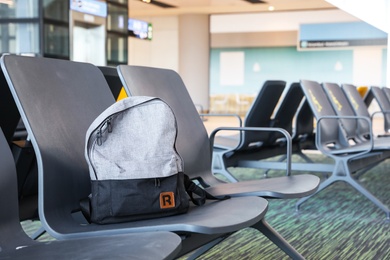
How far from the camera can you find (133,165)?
61.2 inches

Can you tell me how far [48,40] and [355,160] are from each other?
7.31m

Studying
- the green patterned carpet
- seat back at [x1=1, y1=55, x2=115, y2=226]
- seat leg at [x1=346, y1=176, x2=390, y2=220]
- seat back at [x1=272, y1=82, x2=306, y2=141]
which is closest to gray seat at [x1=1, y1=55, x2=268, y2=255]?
seat back at [x1=1, y1=55, x2=115, y2=226]

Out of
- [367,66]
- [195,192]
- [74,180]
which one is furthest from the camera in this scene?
[367,66]

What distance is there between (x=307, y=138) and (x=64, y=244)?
3720mm

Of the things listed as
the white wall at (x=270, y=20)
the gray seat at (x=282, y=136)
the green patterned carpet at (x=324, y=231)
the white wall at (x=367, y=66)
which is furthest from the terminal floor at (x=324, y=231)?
the white wall at (x=270, y=20)

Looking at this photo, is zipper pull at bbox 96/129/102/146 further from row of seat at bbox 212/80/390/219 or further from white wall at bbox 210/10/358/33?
white wall at bbox 210/10/358/33

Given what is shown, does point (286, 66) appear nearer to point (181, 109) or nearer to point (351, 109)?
point (351, 109)

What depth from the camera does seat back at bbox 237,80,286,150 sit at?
3752 mm

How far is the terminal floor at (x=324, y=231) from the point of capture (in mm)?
2660

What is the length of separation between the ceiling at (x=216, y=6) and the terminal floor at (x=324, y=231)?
38.8ft

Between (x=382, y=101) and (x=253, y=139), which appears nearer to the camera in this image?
Answer: (x=253, y=139)

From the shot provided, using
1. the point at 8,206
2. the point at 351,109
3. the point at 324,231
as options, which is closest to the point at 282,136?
the point at 351,109

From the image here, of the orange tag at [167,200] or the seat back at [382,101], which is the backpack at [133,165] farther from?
the seat back at [382,101]

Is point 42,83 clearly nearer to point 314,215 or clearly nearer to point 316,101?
point 314,215
